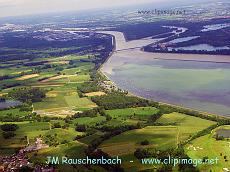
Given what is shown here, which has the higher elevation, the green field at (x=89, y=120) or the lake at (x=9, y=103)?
the green field at (x=89, y=120)

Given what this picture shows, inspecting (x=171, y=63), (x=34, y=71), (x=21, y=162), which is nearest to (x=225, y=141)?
(x=21, y=162)

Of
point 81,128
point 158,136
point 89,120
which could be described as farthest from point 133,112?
point 158,136

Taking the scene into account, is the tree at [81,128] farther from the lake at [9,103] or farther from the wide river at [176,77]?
the lake at [9,103]

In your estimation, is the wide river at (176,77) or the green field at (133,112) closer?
the green field at (133,112)

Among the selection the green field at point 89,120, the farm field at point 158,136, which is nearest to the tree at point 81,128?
the green field at point 89,120

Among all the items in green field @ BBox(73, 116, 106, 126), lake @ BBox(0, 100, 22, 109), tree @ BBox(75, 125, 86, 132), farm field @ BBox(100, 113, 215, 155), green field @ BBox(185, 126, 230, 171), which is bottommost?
lake @ BBox(0, 100, 22, 109)

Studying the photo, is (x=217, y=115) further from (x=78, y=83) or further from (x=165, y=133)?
(x=78, y=83)

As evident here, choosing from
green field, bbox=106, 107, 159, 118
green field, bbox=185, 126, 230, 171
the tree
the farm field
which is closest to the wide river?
green field, bbox=106, 107, 159, 118

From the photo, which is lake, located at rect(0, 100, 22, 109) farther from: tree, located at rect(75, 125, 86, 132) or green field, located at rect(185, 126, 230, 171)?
green field, located at rect(185, 126, 230, 171)
